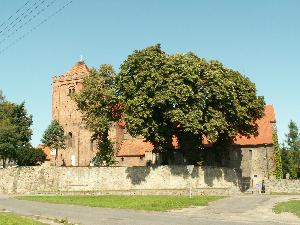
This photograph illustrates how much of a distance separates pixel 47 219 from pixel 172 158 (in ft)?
93.4

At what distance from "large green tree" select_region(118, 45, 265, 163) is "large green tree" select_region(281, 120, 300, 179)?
1857 centimetres

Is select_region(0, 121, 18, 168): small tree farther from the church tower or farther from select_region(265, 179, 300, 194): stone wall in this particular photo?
select_region(265, 179, 300, 194): stone wall

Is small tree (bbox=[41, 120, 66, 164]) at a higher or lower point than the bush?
higher

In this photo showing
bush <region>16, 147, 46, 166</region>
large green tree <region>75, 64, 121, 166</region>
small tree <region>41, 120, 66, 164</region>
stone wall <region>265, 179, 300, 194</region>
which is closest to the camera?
large green tree <region>75, 64, 121, 166</region>

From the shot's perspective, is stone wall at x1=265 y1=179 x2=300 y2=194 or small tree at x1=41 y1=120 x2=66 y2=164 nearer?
stone wall at x1=265 y1=179 x2=300 y2=194

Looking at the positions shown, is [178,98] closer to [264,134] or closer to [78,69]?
[264,134]

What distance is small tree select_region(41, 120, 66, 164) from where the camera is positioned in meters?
68.4

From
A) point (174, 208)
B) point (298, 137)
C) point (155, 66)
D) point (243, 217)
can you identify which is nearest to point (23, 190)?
point (155, 66)

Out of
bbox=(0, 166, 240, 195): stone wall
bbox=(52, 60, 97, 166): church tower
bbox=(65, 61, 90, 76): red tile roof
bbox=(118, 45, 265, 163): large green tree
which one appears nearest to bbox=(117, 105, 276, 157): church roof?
bbox=(52, 60, 97, 166): church tower

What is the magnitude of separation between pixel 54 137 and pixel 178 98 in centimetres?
3216

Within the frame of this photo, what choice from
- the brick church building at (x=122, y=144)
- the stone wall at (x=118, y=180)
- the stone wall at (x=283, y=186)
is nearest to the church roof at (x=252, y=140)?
the brick church building at (x=122, y=144)

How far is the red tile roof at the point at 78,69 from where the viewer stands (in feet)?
242

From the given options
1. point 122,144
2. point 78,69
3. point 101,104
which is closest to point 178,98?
point 101,104

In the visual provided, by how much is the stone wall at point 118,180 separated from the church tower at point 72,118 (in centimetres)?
1942
